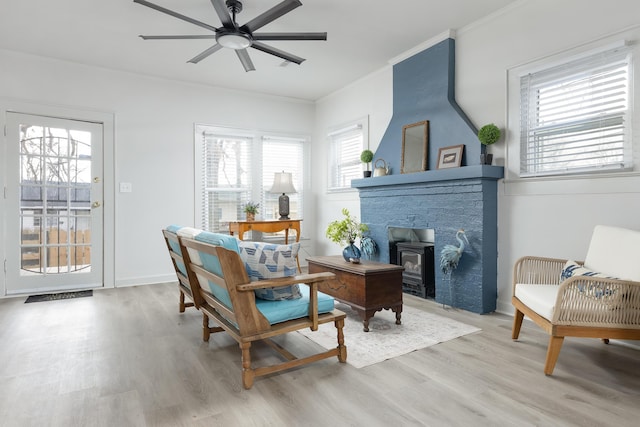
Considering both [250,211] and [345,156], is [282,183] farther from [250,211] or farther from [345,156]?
[345,156]

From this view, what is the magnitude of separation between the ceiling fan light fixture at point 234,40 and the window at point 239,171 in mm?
2437

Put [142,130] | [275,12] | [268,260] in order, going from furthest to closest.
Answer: [142,130], [275,12], [268,260]

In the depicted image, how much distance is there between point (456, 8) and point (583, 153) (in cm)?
169

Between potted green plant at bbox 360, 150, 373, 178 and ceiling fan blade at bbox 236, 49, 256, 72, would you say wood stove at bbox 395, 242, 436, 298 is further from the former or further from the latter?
ceiling fan blade at bbox 236, 49, 256, 72

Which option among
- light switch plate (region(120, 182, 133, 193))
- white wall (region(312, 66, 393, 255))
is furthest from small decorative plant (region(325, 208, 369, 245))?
light switch plate (region(120, 182, 133, 193))

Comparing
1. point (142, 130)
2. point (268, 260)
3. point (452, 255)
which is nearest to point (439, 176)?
point (452, 255)

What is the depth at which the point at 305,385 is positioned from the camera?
2.10 metres

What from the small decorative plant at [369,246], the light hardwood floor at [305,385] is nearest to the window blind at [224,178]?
the small decorative plant at [369,246]

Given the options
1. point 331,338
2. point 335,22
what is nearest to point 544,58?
point 335,22

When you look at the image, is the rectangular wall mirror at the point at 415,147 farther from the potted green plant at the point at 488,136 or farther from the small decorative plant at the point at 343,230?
the small decorative plant at the point at 343,230

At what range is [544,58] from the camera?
312 centimetres

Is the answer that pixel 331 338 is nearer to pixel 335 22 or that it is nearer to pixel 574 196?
pixel 574 196

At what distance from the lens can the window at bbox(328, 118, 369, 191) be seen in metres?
5.42

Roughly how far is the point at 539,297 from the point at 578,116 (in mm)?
1583
